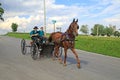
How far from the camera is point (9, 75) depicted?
11273 mm

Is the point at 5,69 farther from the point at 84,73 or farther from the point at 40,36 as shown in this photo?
the point at 40,36

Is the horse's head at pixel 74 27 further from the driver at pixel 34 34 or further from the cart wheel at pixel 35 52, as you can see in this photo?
the driver at pixel 34 34

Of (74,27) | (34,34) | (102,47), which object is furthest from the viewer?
(102,47)

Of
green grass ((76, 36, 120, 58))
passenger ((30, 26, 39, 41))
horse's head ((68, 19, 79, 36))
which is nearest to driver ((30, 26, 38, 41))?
passenger ((30, 26, 39, 41))

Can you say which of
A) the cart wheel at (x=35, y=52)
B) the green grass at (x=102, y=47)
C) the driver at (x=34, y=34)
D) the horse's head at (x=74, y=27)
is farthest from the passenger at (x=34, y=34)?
the green grass at (x=102, y=47)

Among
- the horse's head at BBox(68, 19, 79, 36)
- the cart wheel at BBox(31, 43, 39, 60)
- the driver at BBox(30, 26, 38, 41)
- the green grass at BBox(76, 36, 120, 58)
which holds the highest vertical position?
the horse's head at BBox(68, 19, 79, 36)

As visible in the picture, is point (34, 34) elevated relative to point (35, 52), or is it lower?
elevated

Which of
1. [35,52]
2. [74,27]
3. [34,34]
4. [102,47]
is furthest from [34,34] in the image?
[102,47]

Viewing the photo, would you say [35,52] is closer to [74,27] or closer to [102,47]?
[74,27]

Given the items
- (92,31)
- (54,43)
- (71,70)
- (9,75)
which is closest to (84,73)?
(71,70)

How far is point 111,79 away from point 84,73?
1.44 meters

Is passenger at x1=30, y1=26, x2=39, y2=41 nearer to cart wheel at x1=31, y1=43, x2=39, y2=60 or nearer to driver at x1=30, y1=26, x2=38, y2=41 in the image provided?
driver at x1=30, y1=26, x2=38, y2=41

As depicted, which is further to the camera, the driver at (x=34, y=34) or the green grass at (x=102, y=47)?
the green grass at (x=102, y=47)

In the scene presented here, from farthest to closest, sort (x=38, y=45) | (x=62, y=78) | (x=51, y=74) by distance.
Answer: (x=38, y=45)
(x=51, y=74)
(x=62, y=78)
